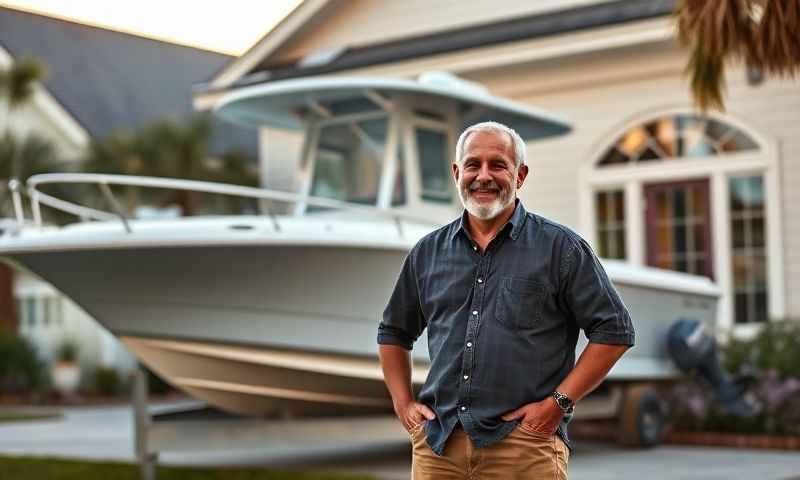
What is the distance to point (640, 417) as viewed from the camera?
38.8ft

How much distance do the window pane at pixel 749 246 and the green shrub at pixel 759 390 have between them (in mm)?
979

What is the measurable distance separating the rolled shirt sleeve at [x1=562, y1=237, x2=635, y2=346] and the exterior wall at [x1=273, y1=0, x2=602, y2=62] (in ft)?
40.3

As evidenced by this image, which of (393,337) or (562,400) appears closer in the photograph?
(562,400)

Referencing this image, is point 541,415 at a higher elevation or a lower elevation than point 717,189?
lower

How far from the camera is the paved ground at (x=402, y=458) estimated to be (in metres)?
9.87

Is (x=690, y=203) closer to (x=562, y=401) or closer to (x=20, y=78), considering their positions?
(x=562, y=401)

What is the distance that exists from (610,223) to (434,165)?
4.50m

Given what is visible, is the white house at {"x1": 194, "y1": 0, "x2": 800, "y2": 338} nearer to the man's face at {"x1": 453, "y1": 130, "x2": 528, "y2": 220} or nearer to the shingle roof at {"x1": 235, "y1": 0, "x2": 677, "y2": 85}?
the shingle roof at {"x1": 235, "y1": 0, "x2": 677, "y2": 85}

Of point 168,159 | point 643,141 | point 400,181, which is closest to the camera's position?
point 400,181

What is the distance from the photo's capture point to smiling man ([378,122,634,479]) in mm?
3758

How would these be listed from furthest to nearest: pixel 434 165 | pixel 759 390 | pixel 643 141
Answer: pixel 643 141
pixel 759 390
pixel 434 165

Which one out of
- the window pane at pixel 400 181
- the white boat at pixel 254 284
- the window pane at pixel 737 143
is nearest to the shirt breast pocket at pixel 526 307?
the white boat at pixel 254 284

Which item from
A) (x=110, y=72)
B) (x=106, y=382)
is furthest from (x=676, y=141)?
(x=110, y=72)

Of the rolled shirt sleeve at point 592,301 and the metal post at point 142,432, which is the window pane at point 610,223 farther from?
the rolled shirt sleeve at point 592,301
